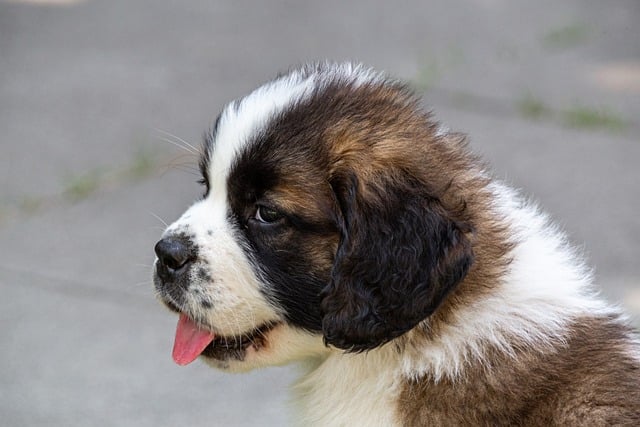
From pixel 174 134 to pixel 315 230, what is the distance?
18.7ft

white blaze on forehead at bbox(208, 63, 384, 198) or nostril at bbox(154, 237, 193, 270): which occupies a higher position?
white blaze on forehead at bbox(208, 63, 384, 198)

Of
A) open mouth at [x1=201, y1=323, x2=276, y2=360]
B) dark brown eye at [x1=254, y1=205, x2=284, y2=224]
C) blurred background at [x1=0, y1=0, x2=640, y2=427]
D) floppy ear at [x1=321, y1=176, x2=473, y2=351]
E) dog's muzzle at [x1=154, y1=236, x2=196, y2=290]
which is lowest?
blurred background at [x1=0, y1=0, x2=640, y2=427]

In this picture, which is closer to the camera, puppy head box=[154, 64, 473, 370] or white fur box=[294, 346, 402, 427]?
puppy head box=[154, 64, 473, 370]

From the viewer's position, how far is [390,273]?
3738 millimetres

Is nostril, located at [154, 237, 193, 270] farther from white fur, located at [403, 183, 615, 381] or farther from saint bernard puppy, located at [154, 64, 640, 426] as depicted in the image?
white fur, located at [403, 183, 615, 381]

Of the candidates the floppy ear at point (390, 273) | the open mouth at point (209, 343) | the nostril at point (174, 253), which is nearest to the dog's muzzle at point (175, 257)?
the nostril at point (174, 253)

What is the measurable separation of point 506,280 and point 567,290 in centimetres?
26

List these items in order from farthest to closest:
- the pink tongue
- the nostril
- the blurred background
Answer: the blurred background < the pink tongue < the nostril

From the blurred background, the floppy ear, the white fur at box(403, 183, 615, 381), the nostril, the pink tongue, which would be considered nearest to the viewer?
the floppy ear

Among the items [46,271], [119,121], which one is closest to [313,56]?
[119,121]

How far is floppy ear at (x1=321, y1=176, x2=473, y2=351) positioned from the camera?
371cm

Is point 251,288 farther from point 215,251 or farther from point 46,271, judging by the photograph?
point 46,271

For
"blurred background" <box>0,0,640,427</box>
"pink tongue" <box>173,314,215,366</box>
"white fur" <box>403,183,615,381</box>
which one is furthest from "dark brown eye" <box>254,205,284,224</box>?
"blurred background" <box>0,0,640,427</box>

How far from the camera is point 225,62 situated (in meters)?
11.1
